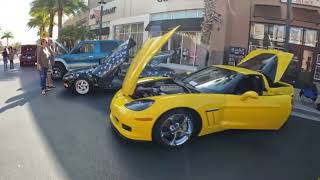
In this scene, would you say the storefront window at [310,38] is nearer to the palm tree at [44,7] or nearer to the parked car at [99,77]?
the parked car at [99,77]

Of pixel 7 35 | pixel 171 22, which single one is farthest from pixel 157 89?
pixel 7 35

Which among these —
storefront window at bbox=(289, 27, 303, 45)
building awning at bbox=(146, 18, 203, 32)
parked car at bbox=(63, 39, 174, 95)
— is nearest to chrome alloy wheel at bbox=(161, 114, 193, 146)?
parked car at bbox=(63, 39, 174, 95)

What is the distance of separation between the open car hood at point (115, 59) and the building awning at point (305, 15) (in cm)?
1293

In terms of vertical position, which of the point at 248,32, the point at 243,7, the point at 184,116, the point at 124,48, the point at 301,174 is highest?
the point at 243,7

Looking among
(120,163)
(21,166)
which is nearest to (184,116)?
(120,163)

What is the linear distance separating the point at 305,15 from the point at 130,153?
16975mm

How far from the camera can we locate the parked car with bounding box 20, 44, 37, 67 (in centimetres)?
2603

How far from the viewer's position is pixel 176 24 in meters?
24.9

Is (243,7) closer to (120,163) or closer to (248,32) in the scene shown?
(248,32)

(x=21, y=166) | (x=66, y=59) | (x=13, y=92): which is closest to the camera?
(x=21, y=166)

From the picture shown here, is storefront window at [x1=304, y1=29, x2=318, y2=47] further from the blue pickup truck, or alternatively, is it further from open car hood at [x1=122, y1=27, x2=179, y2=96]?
open car hood at [x1=122, y1=27, x2=179, y2=96]

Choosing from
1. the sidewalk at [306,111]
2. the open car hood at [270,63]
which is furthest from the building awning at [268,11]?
the open car hood at [270,63]

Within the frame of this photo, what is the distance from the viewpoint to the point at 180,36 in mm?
25984

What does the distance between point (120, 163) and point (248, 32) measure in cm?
1717
